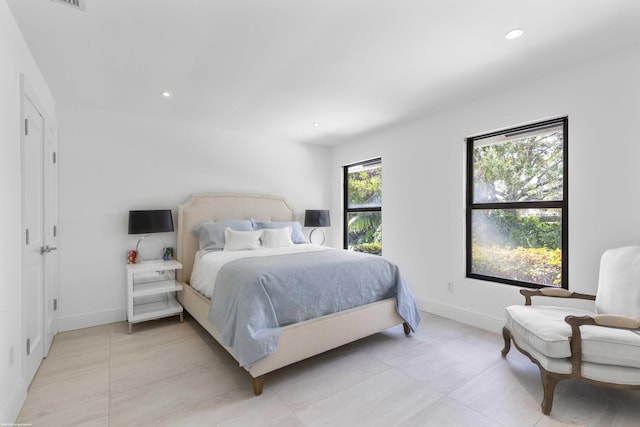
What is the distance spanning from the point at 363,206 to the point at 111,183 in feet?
11.1

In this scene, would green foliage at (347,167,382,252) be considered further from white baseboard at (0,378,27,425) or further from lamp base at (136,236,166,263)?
white baseboard at (0,378,27,425)

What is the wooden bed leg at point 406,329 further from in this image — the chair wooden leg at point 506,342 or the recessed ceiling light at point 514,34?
the recessed ceiling light at point 514,34

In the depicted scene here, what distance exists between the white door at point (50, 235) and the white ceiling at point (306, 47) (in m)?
0.60

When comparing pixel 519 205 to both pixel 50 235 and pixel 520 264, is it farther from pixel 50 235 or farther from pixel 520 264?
pixel 50 235

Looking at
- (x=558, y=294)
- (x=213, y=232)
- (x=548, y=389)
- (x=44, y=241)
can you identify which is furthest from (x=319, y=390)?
(x=44, y=241)

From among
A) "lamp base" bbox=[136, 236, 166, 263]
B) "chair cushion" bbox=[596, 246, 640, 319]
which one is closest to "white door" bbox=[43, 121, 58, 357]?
"lamp base" bbox=[136, 236, 166, 263]

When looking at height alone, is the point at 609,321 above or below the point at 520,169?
below

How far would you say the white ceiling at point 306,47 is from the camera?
1759mm

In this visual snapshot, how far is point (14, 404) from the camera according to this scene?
5.62 ft

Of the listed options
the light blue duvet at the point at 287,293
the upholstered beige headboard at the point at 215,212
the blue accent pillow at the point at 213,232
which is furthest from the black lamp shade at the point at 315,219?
the light blue duvet at the point at 287,293

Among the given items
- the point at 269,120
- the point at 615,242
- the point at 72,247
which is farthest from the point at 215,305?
the point at 615,242

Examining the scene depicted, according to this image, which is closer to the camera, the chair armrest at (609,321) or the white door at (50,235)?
the chair armrest at (609,321)

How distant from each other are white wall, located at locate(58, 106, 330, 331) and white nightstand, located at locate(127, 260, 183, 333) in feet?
0.75

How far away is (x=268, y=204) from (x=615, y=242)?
12.3 ft
